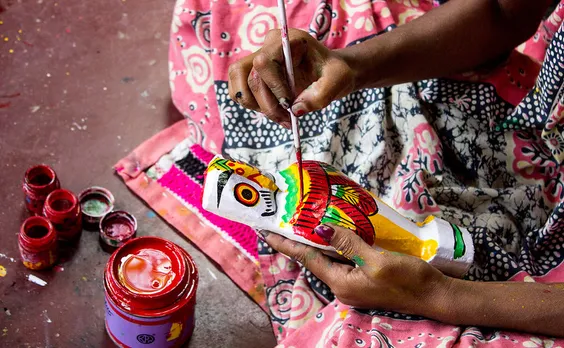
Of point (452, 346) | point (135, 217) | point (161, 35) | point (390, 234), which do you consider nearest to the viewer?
point (452, 346)

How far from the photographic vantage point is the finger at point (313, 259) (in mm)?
1384

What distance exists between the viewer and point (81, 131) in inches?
83.5

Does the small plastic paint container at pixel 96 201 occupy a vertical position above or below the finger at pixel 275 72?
below

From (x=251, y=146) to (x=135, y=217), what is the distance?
42 centimetres

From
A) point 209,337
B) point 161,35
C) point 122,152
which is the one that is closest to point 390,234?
point 209,337

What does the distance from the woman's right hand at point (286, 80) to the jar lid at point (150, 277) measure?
424 mm

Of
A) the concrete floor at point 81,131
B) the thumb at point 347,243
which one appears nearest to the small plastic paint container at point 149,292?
the concrete floor at point 81,131

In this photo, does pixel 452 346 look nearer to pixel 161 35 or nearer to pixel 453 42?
pixel 453 42

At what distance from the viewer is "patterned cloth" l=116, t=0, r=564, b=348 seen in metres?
1.50

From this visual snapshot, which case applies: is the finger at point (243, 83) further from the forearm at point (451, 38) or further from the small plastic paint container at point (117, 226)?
the small plastic paint container at point (117, 226)

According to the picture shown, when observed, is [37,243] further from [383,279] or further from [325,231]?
[383,279]

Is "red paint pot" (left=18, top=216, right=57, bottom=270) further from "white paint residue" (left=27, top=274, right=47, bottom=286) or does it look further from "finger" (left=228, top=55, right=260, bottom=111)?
"finger" (left=228, top=55, right=260, bottom=111)

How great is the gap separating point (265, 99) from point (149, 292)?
19.8 inches

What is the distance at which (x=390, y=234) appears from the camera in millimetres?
1436
